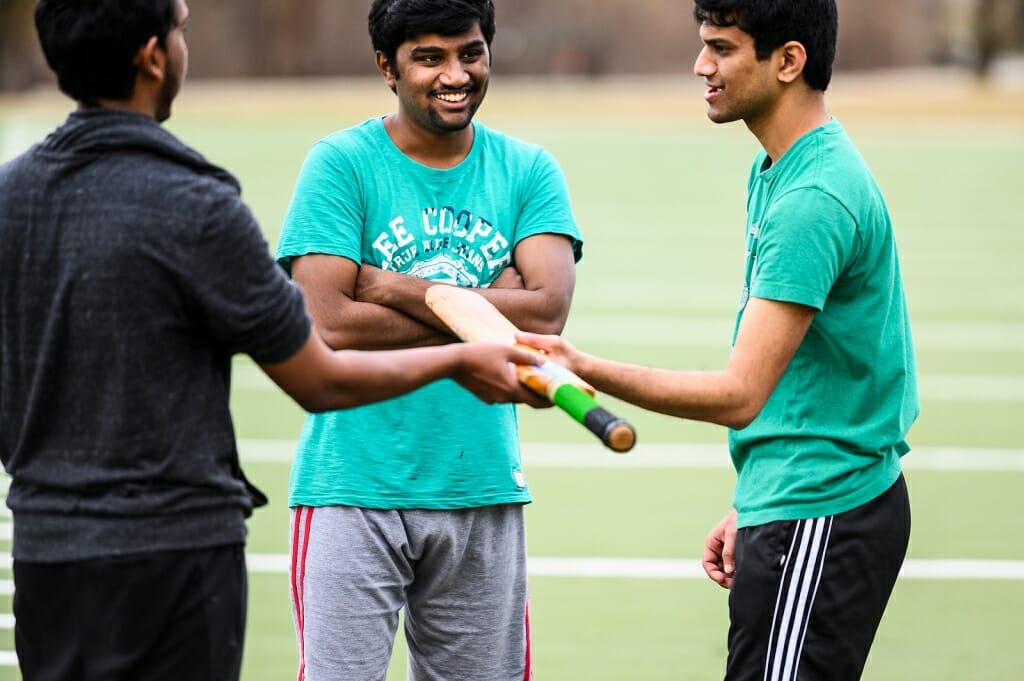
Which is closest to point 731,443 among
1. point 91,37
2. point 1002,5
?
point 91,37

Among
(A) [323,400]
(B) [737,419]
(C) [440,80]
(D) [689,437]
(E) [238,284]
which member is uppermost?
(C) [440,80]

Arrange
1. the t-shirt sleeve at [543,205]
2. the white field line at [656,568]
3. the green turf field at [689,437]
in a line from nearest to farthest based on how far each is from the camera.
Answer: the t-shirt sleeve at [543,205] < the green turf field at [689,437] < the white field line at [656,568]

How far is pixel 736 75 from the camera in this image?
11.7 feet

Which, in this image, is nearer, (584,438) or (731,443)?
(731,443)

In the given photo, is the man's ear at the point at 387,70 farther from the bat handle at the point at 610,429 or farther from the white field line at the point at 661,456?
the white field line at the point at 661,456

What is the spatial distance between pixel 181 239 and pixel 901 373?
169cm

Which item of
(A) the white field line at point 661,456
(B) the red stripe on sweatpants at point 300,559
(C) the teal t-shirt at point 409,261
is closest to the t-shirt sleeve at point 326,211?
(C) the teal t-shirt at point 409,261

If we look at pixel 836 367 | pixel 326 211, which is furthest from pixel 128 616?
pixel 836 367

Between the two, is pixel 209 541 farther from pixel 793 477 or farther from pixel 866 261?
pixel 866 261

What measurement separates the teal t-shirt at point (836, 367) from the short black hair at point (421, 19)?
0.98m

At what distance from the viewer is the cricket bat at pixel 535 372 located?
2906mm

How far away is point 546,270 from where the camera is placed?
4.05m

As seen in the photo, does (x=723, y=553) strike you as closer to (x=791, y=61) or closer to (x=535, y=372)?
(x=535, y=372)

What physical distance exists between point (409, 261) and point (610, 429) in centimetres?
123
